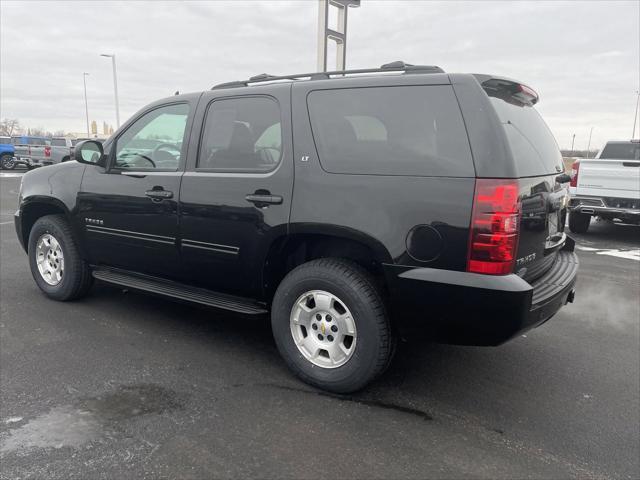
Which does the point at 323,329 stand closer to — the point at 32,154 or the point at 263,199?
the point at 263,199

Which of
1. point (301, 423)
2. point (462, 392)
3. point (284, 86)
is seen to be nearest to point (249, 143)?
point (284, 86)

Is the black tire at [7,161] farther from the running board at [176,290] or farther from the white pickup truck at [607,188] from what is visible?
the white pickup truck at [607,188]

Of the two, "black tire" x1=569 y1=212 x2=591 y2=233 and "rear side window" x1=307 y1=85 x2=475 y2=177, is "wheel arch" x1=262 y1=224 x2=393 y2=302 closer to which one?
"rear side window" x1=307 y1=85 x2=475 y2=177

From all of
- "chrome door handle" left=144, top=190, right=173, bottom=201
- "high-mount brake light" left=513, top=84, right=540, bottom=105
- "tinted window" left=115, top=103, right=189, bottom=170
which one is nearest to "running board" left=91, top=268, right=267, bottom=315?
"chrome door handle" left=144, top=190, right=173, bottom=201

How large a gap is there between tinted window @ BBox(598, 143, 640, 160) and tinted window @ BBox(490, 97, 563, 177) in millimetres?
7583

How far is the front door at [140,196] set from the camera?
3742 millimetres

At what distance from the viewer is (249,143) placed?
345cm

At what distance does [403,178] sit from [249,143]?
1.19 metres

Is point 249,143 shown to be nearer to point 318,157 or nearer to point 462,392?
point 318,157

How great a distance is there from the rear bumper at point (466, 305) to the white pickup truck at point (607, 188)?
21.7 feet

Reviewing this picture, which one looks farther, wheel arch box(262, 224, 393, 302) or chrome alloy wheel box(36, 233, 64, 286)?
chrome alloy wheel box(36, 233, 64, 286)

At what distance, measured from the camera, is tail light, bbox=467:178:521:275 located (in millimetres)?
2574

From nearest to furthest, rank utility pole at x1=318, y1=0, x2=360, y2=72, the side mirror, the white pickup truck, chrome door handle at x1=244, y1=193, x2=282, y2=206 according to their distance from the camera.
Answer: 1. chrome door handle at x1=244, y1=193, x2=282, y2=206
2. the side mirror
3. the white pickup truck
4. utility pole at x1=318, y1=0, x2=360, y2=72

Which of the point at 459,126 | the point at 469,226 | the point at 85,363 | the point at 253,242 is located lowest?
the point at 85,363
